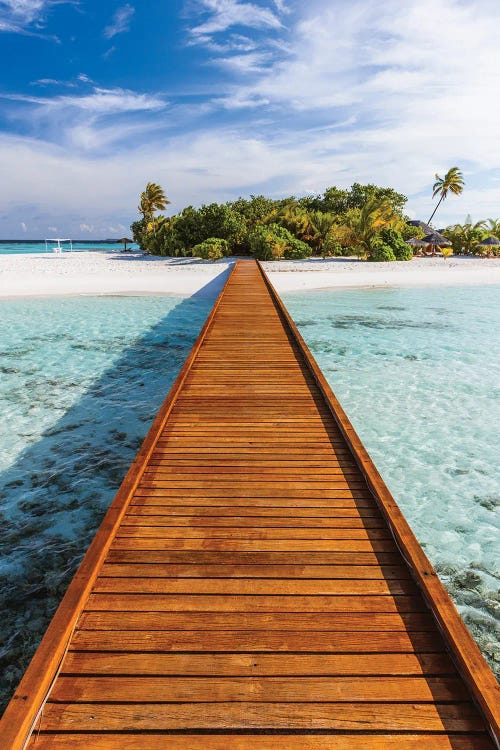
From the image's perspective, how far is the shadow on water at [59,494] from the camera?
371cm

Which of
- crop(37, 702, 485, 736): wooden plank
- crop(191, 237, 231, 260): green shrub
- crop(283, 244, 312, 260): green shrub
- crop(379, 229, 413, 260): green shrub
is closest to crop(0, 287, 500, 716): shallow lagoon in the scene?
crop(37, 702, 485, 736): wooden plank

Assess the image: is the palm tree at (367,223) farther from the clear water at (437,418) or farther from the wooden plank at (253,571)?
the wooden plank at (253,571)

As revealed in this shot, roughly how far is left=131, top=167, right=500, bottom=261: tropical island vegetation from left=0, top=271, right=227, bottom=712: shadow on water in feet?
79.3

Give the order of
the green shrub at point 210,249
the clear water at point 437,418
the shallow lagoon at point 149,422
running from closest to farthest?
the shallow lagoon at point 149,422, the clear water at point 437,418, the green shrub at point 210,249

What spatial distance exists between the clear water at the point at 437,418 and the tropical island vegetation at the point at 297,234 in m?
15.6

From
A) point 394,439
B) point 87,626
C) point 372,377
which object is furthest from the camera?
point 372,377

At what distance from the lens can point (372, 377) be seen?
9750 mm

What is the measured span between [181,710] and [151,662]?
A: 292 mm

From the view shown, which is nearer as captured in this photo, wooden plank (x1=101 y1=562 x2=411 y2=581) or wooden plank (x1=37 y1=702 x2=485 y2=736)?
wooden plank (x1=37 y1=702 x2=485 y2=736)

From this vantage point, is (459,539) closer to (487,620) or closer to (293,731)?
(487,620)

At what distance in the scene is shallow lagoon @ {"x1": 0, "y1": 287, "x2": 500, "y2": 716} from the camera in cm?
425

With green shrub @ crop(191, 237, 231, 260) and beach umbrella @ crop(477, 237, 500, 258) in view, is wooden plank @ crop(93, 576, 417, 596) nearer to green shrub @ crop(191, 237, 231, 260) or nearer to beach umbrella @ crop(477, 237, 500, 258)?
green shrub @ crop(191, 237, 231, 260)

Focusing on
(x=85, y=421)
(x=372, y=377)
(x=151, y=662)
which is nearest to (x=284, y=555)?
(x=151, y=662)

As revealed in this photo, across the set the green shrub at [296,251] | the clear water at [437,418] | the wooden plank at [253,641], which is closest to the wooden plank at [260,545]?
the wooden plank at [253,641]
